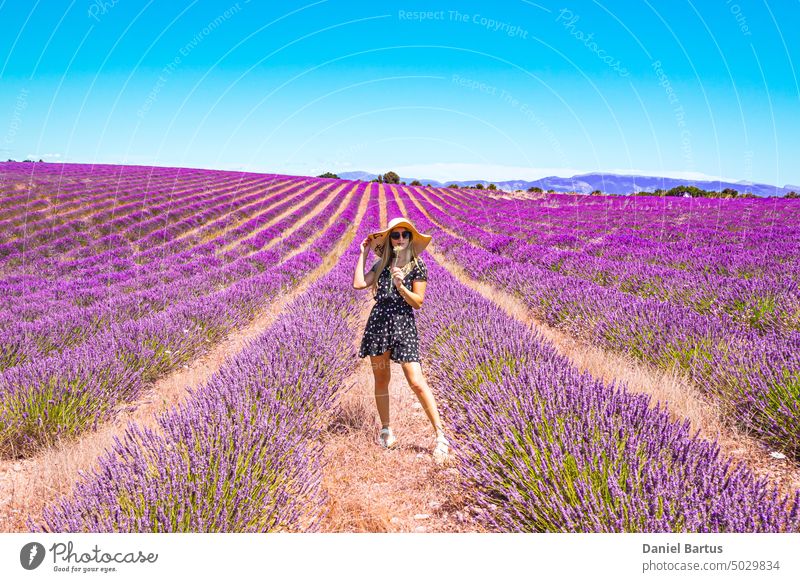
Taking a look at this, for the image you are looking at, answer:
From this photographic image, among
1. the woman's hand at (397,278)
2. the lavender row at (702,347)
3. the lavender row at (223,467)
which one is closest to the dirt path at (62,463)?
the lavender row at (223,467)

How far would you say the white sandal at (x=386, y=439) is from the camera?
277cm

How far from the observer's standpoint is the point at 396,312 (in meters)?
2.71

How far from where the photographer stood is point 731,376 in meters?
2.89

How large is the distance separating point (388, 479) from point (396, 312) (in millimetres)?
981

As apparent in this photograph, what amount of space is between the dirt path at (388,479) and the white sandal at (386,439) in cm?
4

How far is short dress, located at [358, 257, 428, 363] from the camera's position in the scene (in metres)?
2.65

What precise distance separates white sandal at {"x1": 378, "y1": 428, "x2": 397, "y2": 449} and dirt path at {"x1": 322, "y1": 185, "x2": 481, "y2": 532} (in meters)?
0.04

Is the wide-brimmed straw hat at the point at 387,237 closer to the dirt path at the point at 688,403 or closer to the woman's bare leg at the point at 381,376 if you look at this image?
the woman's bare leg at the point at 381,376

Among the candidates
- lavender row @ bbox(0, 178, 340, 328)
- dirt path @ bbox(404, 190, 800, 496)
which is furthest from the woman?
lavender row @ bbox(0, 178, 340, 328)

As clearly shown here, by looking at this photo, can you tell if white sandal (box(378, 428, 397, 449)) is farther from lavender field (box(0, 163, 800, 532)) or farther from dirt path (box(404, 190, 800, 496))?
dirt path (box(404, 190, 800, 496))
